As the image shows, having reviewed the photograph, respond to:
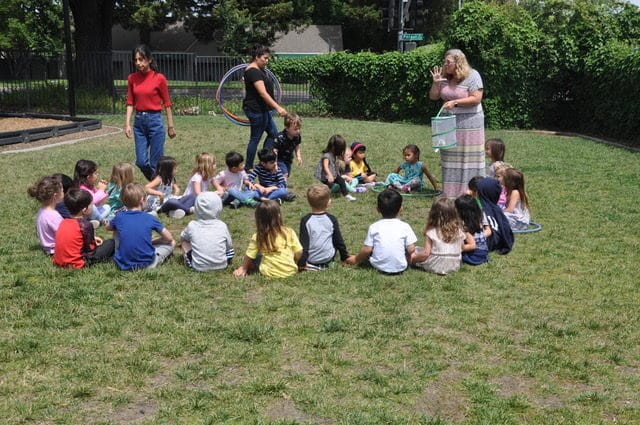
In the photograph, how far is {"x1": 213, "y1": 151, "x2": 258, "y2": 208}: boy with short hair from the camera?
914 centimetres

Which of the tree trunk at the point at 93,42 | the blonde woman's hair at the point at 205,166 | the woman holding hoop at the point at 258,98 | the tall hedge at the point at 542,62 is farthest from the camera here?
the tree trunk at the point at 93,42

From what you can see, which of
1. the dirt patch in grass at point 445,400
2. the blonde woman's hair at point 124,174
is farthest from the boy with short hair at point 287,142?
the dirt patch in grass at point 445,400

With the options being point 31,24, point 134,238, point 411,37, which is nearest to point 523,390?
point 134,238

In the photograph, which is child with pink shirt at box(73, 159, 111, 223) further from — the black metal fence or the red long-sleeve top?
the black metal fence

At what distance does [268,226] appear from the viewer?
6027 millimetres

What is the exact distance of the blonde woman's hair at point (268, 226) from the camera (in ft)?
19.7

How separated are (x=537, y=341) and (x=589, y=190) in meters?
6.53

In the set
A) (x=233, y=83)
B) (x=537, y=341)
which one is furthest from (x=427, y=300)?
(x=233, y=83)

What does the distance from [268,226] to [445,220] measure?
1.63 m

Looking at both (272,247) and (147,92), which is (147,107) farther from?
(272,247)

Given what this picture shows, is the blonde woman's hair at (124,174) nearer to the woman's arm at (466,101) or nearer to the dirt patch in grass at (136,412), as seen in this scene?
the woman's arm at (466,101)

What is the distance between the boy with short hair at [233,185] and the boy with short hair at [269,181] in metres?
0.11

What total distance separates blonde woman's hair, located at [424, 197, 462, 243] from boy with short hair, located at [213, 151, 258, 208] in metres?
3.55

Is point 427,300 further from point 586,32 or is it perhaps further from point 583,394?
point 586,32
